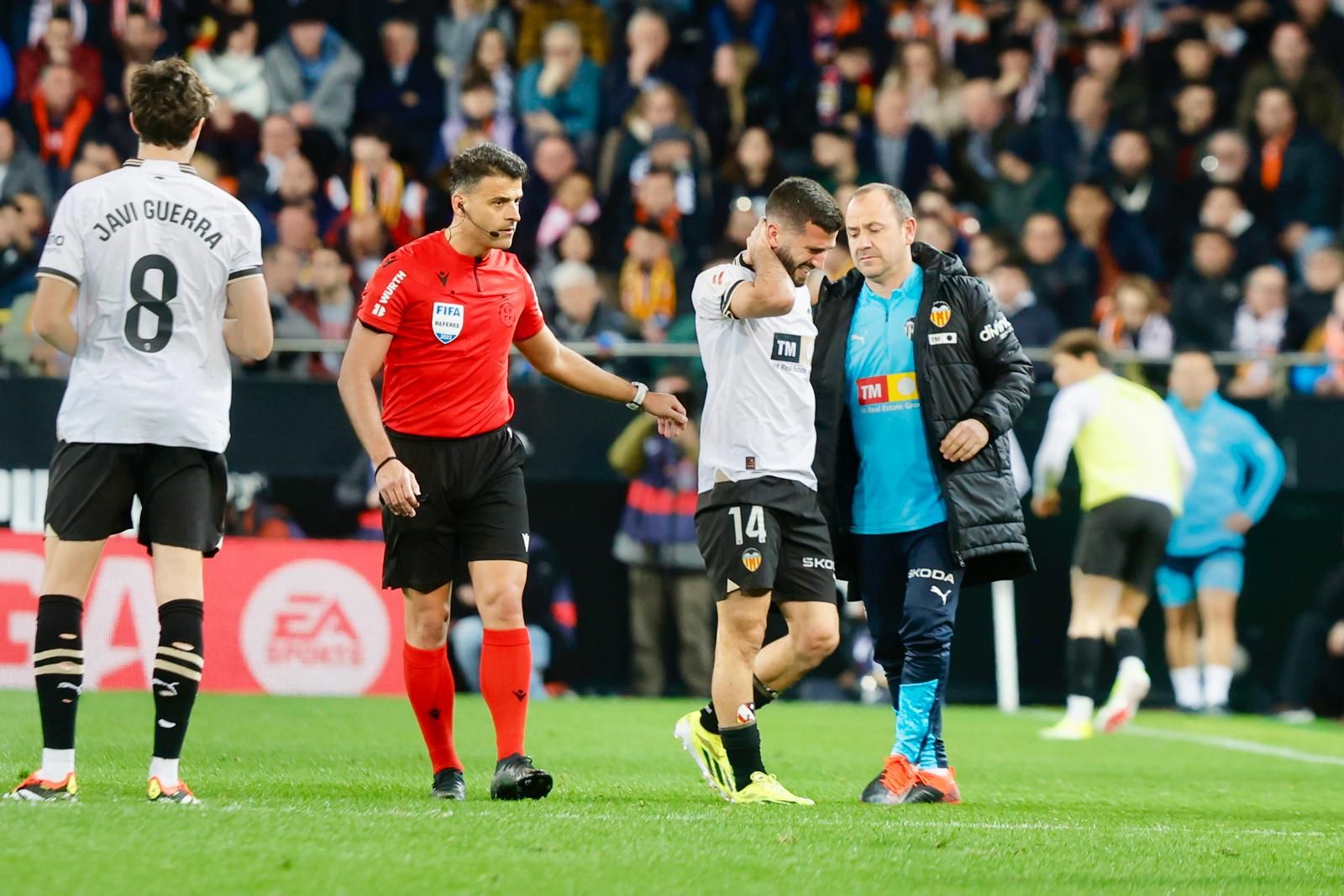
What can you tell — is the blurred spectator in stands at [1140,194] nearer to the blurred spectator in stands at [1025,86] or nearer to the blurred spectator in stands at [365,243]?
the blurred spectator in stands at [1025,86]

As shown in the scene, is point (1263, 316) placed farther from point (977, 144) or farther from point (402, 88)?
point (402, 88)

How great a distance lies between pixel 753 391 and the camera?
6.76 metres

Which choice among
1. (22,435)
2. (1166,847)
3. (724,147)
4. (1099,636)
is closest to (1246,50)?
(724,147)

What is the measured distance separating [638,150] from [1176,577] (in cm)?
559

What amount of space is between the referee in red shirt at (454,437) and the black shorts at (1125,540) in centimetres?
615

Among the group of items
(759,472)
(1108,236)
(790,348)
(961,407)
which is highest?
(1108,236)

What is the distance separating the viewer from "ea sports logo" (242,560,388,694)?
41.5 feet

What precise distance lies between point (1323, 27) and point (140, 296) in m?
14.6

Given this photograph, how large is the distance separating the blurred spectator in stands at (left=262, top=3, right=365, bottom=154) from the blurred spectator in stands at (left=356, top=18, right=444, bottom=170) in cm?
14

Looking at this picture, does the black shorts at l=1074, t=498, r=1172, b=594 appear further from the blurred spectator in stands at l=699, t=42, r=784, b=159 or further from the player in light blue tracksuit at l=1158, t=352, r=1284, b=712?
the blurred spectator in stands at l=699, t=42, r=784, b=159

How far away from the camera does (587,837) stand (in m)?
5.42

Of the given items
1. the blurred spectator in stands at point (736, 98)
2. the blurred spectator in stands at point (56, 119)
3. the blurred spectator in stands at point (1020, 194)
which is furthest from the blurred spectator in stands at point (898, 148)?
the blurred spectator in stands at point (56, 119)

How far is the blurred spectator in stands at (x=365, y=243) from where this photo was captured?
14.9 metres

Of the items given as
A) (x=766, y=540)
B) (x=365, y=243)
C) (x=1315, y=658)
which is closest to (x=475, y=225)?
(x=766, y=540)
